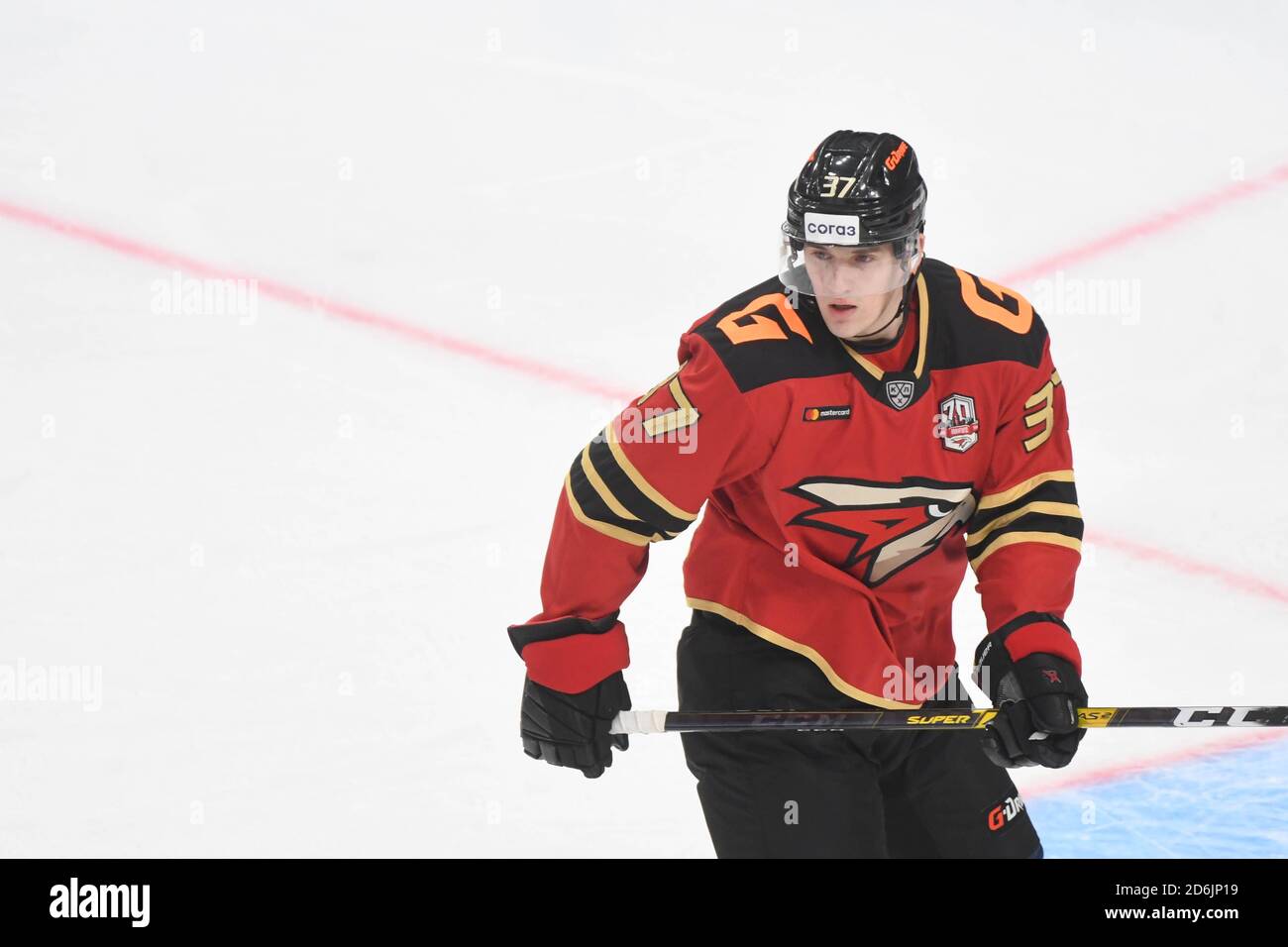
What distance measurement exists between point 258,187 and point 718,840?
121 inches

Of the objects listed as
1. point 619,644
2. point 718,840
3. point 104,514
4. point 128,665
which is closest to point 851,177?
point 619,644

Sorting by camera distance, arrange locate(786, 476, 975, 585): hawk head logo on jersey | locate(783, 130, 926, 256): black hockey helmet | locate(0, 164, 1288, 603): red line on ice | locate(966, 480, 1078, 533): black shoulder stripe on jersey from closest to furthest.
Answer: locate(783, 130, 926, 256): black hockey helmet, locate(786, 476, 975, 585): hawk head logo on jersey, locate(966, 480, 1078, 533): black shoulder stripe on jersey, locate(0, 164, 1288, 603): red line on ice

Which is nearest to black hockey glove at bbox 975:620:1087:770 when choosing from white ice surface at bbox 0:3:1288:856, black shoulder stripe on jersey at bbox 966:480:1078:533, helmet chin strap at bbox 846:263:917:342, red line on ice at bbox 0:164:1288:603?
black shoulder stripe on jersey at bbox 966:480:1078:533

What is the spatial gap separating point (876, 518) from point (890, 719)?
30 centimetres

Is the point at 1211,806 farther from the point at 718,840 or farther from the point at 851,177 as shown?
the point at 851,177

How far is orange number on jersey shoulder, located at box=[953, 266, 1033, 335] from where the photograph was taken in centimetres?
254

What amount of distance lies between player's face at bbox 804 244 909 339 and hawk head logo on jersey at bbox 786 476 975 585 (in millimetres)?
238

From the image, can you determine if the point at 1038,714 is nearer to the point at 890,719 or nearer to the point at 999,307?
the point at 890,719

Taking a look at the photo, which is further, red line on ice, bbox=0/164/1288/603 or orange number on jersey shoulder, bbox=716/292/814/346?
red line on ice, bbox=0/164/1288/603

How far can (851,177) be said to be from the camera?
2.40 meters

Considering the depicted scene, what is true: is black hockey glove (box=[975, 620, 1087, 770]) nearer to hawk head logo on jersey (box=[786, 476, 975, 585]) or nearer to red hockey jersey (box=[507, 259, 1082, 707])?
red hockey jersey (box=[507, 259, 1082, 707])

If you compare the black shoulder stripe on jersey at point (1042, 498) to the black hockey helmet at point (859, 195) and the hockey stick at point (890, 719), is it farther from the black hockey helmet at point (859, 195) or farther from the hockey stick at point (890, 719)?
the black hockey helmet at point (859, 195)

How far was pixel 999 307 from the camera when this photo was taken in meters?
2.56

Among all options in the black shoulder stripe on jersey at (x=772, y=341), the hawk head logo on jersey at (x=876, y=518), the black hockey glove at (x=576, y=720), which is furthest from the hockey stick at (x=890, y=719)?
the black shoulder stripe on jersey at (x=772, y=341)
